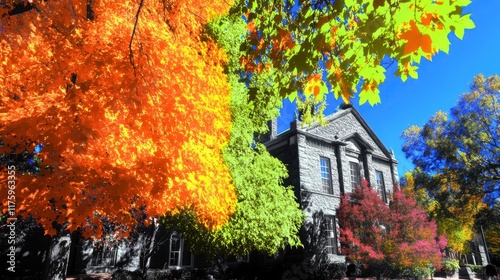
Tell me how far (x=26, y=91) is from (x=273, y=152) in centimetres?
1699

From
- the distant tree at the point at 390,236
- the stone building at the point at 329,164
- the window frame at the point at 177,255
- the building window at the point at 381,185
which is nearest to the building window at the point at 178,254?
A: the window frame at the point at 177,255

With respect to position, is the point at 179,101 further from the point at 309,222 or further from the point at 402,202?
the point at 402,202

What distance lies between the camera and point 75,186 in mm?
8203

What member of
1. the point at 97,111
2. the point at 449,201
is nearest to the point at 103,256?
the point at 97,111

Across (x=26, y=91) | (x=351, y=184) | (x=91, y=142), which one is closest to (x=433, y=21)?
(x=91, y=142)

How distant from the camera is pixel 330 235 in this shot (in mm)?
21078

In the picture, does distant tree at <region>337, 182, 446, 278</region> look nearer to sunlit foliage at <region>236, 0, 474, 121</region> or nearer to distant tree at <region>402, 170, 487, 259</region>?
distant tree at <region>402, 170, 487, 259</region>

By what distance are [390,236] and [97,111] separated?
657 inches

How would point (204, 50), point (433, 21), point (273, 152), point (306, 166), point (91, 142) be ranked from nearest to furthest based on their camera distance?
point (433, 21) → point (91, 142) → point (204, 50) → point (306, 166) → point (273, 152)

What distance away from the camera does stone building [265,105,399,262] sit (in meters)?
20.6

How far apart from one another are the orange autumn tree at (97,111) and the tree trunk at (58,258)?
176 centimetres

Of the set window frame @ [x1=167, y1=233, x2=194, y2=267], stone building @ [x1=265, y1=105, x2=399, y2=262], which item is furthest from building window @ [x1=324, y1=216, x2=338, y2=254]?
window frame @ [x1=167, y1=233, x2=194, y2=267]

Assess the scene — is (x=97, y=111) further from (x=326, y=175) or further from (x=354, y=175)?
(x=354, y=175)

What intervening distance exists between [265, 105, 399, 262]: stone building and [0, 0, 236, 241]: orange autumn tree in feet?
34.4
